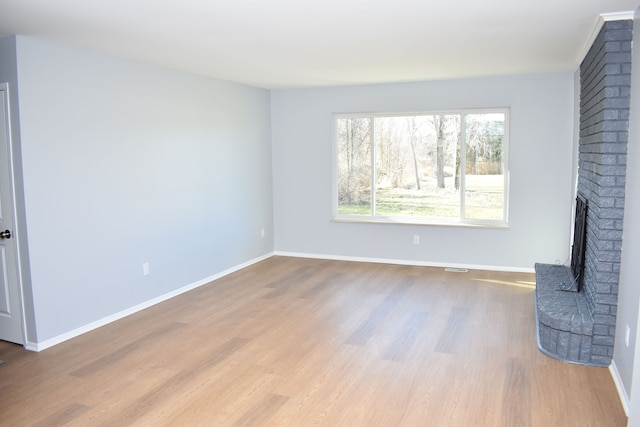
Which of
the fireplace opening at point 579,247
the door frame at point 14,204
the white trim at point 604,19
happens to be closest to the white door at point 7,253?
the door frame at point 14,204

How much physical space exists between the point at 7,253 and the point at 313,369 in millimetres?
2457

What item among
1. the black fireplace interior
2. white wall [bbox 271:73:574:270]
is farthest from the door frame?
the black fireplace interior

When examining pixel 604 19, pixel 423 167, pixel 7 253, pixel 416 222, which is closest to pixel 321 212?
pixel 416 222

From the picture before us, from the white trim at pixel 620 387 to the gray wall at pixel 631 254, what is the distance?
0.03m

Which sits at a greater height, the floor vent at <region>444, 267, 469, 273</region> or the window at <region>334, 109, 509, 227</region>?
the window at <region>334, 109, 509, 227</region>

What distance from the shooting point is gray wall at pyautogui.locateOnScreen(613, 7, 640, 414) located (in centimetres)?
272

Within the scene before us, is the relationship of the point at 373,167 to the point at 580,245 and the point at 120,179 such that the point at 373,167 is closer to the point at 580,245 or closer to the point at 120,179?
the point at 580,245

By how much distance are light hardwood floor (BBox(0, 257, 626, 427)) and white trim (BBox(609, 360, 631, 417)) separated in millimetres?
39

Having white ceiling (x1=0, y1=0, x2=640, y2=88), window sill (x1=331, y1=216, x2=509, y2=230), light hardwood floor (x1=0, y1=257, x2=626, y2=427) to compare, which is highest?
white ceiling (x1=0, y1=0, x2=640, y2=88)

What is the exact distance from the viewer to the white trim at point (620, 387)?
2733mm

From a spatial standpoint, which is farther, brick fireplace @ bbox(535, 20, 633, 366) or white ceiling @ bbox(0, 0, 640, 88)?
brick fireplace @ bbox(535, 20, 633, 366)

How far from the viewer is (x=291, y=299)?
196 inches

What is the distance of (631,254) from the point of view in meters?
2.83

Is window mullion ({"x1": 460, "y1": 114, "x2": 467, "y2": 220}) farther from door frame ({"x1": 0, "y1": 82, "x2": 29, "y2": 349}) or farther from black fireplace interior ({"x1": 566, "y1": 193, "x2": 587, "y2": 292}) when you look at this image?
door frame ({"x1": 0, "y1": 82, "x2": 29, "y2": 349})
